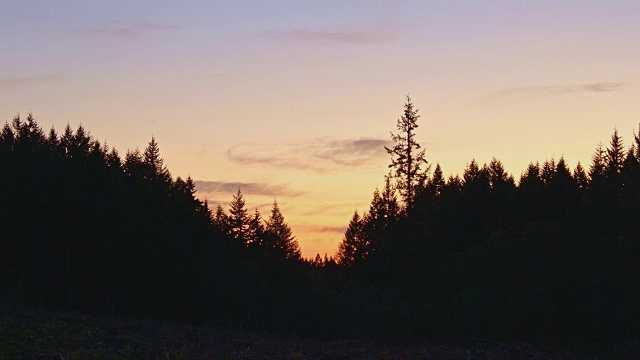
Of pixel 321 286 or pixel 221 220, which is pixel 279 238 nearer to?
pixel 221 220

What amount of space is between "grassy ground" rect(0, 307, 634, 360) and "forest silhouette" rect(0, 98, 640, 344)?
12251mm

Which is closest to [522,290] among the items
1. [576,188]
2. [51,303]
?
[51,303]

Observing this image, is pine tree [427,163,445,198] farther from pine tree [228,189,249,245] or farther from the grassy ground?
the grassy ground

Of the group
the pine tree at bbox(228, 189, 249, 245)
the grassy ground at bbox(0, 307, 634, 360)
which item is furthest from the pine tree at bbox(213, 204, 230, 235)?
the grassy ground at bbox(0, 307, 634, 360)

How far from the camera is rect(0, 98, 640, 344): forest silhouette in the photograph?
4209 cm

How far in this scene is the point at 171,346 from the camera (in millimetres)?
24562

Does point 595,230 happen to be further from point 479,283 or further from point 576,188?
point 576,188

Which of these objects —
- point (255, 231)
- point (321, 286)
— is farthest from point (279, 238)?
point (321, 286)

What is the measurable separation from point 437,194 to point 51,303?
51.6 metres

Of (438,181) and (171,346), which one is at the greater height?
(438,181)

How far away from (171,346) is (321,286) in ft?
133

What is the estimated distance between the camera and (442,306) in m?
46.7

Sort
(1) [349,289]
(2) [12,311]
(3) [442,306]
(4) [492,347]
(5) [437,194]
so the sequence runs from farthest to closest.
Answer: (5) [437,194] → (1) [349,289] → (3) [442,306] → (2) [12,311] → (4) [492,347]

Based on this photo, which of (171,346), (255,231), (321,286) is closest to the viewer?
(171,346)
